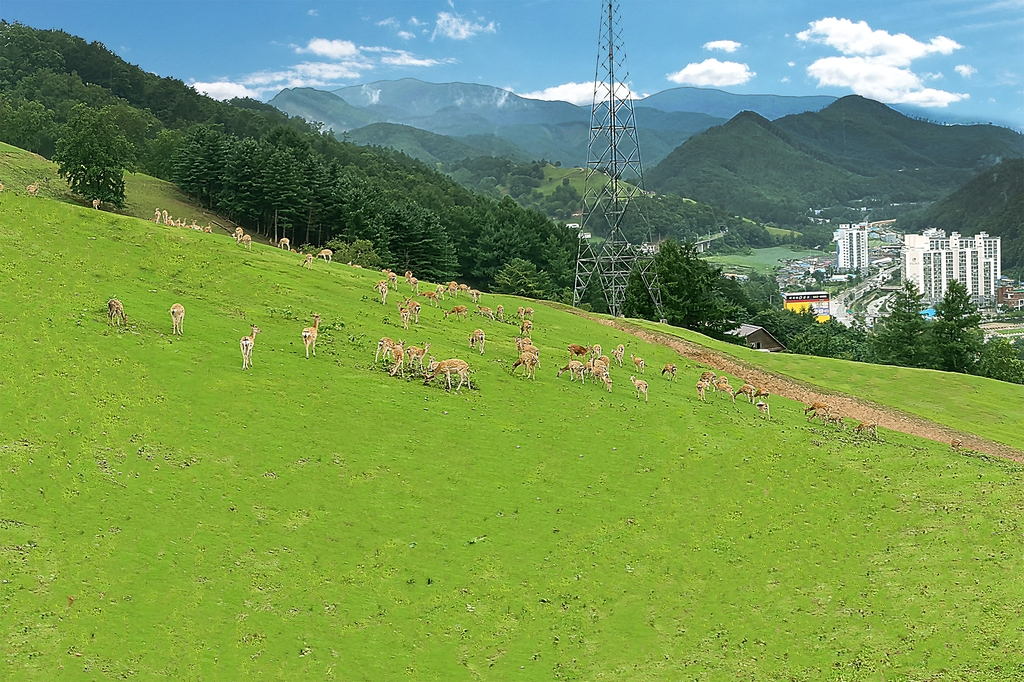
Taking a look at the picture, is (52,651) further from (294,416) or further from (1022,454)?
(1022,454)

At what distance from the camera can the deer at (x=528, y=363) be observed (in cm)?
2874

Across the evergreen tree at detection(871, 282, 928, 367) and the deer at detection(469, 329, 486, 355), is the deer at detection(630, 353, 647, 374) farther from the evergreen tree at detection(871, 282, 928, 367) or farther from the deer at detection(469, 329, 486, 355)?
the evergreen tree at detection(871, 282, 928, 367)

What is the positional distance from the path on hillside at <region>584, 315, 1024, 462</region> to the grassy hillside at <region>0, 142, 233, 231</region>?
42.3 meters

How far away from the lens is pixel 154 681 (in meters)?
13.0

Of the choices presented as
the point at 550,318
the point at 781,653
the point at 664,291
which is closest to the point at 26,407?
the point at 781,653

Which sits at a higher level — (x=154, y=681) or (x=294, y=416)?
(x=294, y=416)

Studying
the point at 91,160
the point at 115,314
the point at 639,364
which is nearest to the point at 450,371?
the point at 115,314

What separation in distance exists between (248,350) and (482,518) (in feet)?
32.7

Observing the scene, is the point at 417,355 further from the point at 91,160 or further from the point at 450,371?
the point at 91,160

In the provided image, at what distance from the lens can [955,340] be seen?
70250 millimetres

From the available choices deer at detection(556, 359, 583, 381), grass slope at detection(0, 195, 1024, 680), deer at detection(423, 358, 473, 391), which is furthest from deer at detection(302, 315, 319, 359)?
deer at detection(556, 359, 583, 381)

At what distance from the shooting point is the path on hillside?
113ft

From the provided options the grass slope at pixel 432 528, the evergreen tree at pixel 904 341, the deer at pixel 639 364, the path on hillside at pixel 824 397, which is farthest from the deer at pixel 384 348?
the evergreen tree at pixel 904 341

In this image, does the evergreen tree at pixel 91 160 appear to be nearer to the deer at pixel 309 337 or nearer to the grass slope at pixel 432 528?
the grass slope at pixel 432 528
